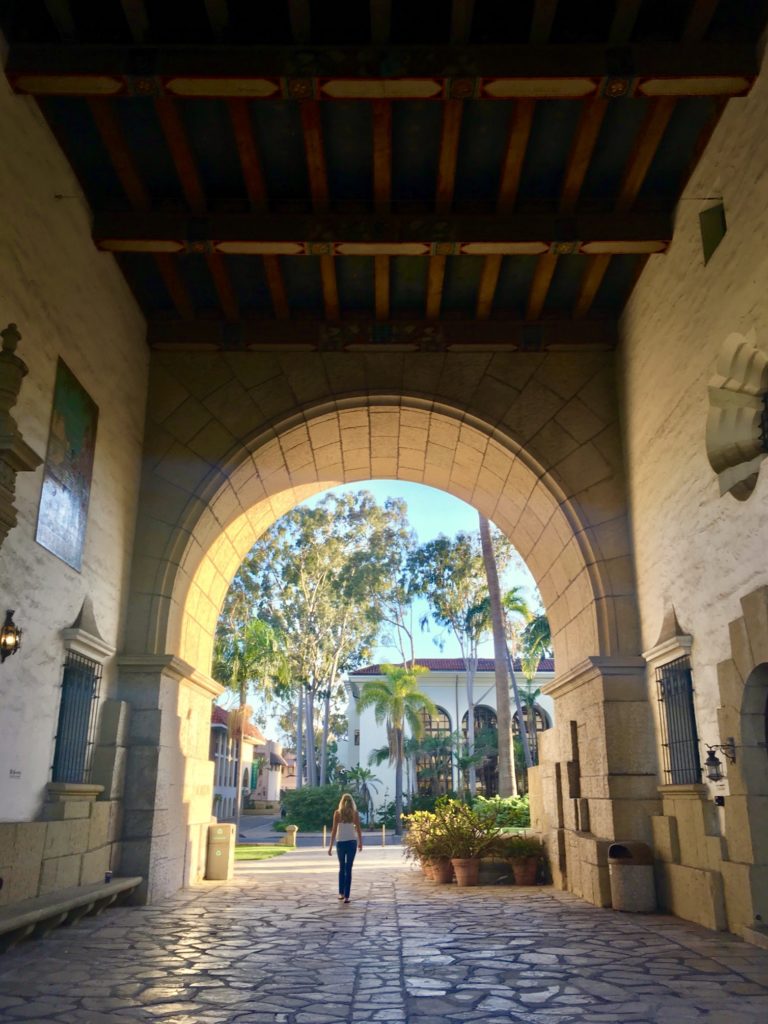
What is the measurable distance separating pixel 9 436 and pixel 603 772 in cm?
649

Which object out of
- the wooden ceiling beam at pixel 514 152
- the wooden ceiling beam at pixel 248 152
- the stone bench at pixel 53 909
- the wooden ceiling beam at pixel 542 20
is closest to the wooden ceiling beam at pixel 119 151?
the wooden ceiling beam at pixel 248 152

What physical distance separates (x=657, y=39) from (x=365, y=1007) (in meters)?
7.32

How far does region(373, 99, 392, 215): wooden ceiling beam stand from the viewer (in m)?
7.47

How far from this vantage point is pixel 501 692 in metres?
21.1

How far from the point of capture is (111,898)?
8273 mm

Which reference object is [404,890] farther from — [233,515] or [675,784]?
[233,515]

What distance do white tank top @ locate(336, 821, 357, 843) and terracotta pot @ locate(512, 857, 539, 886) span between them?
2621 millimetres

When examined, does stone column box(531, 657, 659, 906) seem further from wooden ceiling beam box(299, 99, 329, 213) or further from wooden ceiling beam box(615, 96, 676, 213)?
wooden ceiling beam box(299, 99, 329, 213)

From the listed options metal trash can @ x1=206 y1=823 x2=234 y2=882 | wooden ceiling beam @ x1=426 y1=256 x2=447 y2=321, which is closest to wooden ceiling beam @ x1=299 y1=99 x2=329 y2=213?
wooden ceiling beam @ x1=426 y1=256 x2=447 y2=321

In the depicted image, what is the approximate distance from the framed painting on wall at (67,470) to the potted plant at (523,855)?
21.1 feet

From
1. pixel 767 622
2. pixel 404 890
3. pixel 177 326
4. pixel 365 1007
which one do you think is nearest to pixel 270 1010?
pixel 365 1007

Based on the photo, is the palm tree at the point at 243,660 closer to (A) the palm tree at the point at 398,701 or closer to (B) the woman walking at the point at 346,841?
(A) the palm tree at the point at 398,701

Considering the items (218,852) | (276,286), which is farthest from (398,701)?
(276,286)

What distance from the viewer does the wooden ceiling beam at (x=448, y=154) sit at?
7461 mm
